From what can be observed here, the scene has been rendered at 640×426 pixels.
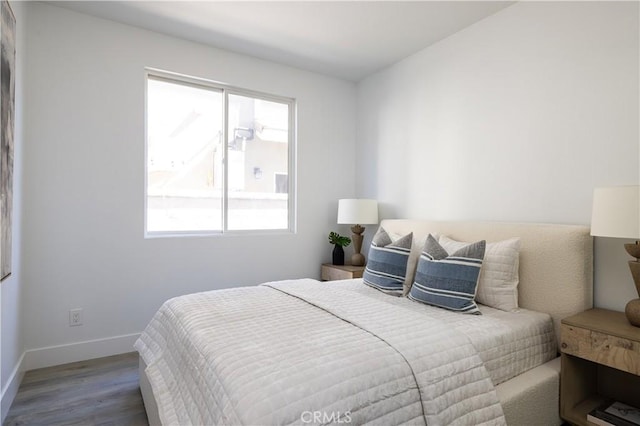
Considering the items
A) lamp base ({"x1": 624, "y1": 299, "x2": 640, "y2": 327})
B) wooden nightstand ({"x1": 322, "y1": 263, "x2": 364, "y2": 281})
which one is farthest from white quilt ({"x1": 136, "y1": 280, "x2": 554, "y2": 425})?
wooden nightstand ({"x1": 322, "y1": 263, "x2": 364, "y2": 281})

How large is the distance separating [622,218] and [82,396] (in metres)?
3.16

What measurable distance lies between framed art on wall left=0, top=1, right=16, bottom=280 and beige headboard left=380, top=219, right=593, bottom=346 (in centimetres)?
294

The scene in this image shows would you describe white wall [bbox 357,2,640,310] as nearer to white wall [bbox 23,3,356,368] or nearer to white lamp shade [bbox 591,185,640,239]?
white lamp shade [bbox 591,185,640,239]

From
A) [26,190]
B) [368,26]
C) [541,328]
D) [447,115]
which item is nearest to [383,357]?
[541,328]

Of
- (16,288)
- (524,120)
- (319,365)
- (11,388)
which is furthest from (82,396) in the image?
(524,120)

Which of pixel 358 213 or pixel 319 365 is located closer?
pixel 319 365

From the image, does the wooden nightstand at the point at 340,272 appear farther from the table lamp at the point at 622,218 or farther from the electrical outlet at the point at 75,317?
the electrical outlet at the point at 75,317

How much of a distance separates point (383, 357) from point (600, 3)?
241 cm

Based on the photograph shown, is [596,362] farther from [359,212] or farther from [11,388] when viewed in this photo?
[11,388]

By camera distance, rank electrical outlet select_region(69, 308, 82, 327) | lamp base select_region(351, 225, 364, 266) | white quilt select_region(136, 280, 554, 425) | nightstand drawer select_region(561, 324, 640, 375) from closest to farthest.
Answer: white quilt select_region(136, 280, 554, 425), nightstand drawer select_region(561, 324, 640, 375), electrical outlet select_region(69, 308, 82, 327), lamp base select_region(351, 225, 364, 266)

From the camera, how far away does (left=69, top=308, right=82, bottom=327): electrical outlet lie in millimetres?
2627

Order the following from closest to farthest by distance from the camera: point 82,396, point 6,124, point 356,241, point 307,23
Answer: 1. point 6,124
2. point 82,396
3. point 307,23
4. point 356,241

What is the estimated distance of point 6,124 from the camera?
1.89m

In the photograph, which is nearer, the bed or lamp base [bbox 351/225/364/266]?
the bed
